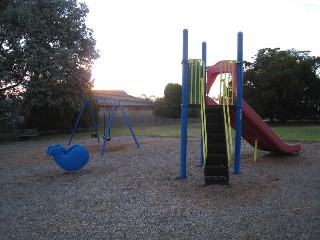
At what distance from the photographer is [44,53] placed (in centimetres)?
1866

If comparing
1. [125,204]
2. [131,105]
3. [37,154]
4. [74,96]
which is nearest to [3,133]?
[74,96]

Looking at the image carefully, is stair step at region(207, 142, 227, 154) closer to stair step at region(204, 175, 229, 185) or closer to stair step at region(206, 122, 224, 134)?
stair step at region(206, 122, 224, 134)

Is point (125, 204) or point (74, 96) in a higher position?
point (74, 96)

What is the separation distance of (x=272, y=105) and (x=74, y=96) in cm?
2269

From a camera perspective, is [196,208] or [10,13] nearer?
[196,208]

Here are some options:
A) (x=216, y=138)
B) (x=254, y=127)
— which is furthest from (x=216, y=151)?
(x=254, y=127)

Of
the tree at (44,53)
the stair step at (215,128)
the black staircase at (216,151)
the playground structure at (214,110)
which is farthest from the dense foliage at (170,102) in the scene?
the stair step at (215,128)

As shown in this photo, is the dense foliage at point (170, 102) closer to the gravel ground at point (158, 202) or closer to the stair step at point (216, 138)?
the gravel ground at point (158, 202)

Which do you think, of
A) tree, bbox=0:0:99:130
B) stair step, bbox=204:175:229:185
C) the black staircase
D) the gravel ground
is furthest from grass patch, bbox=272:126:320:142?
tree, bbox=0:0:99:130

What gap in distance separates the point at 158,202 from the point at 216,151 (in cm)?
214

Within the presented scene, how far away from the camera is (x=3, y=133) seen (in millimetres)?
26234

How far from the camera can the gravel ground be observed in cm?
475

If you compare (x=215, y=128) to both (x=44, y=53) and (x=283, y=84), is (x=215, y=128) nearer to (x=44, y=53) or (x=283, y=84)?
(x=44, y=53)

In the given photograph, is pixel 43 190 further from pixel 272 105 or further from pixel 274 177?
pixel 272 105
